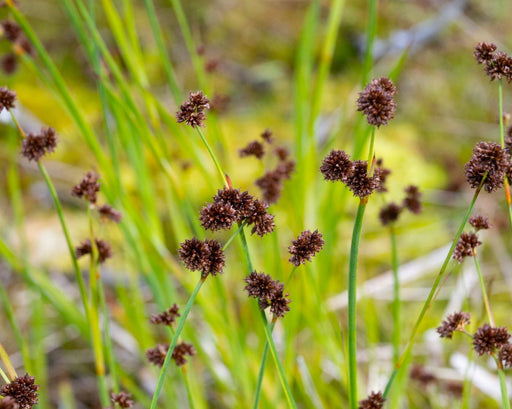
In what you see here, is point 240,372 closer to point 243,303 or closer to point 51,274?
point 243,303

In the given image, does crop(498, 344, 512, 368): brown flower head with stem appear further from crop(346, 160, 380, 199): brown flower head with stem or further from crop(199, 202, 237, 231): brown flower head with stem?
crop(199, 202, 237, 231): brown flower head with stem

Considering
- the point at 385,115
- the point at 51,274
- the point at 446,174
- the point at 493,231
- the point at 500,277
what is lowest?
the point at 385,115

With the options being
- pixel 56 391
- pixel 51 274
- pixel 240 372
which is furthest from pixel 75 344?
pixel 240 372

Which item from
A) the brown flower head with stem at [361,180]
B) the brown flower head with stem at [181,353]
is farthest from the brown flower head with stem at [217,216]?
the brown flower head with stem at [181,353]

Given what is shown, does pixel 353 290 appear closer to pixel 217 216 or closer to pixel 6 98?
pixel 217 216

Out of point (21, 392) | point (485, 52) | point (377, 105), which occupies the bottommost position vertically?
point (21, 392)

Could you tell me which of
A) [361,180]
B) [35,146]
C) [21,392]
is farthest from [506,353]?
[35,146]
